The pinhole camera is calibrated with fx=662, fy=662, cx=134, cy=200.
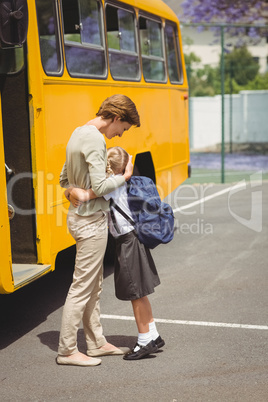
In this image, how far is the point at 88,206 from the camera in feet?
14.6

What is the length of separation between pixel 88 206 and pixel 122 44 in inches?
129

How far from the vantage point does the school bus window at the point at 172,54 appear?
906 cm

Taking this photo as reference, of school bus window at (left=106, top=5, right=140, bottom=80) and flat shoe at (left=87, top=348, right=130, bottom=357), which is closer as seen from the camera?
flat shoe at (left=87, top=348, right=130, bottom=357)

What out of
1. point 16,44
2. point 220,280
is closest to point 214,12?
point 220,280

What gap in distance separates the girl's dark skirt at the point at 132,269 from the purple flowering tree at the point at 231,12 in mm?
18841

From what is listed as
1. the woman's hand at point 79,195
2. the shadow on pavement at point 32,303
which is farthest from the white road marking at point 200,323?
the woman's hand at point 79,195

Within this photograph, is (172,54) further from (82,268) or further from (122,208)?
(82,268)

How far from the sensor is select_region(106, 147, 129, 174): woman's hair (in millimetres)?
4570

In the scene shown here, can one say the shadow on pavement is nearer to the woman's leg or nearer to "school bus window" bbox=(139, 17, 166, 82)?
the woman's leg

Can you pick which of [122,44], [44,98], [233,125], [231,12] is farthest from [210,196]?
[231,12]

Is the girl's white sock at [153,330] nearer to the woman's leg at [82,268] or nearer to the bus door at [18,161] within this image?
the woman's leg at [82,268]

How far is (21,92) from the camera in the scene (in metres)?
5.12

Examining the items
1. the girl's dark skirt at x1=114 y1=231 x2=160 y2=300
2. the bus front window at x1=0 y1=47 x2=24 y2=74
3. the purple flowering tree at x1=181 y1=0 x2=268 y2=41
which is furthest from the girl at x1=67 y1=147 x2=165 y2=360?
the purple flowering tree at x1=181 y1=0 x2=268 y2=41

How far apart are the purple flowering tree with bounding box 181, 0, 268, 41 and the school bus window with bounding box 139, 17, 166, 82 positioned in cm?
1430
